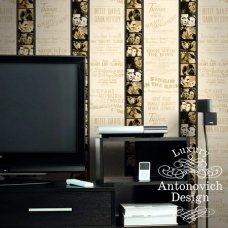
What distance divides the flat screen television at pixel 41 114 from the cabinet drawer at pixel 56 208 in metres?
0.27

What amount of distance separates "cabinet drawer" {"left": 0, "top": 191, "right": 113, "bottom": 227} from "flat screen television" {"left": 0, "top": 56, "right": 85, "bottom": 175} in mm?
269

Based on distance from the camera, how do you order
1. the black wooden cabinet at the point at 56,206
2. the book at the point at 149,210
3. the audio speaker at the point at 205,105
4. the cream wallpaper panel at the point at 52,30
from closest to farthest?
1. the black wooden cabinet at the point at 56,206
2. the book at the point at 149,210
3. the audio speaker at the point at 205,105
4. the cream wallpaper panel at the point at 52,30

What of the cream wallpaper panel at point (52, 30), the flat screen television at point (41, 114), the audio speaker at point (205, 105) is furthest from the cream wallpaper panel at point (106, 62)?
the audio speaker at point (205, 105)

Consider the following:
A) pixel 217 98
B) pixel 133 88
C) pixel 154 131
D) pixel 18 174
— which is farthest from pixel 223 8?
pixel 18 174

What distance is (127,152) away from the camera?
11.0ft

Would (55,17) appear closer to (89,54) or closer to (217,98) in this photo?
(89,54)

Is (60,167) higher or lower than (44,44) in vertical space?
lower

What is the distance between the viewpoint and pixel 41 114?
119 inches

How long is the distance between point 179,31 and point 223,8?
0.35 meters

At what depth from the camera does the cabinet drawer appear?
2781mm

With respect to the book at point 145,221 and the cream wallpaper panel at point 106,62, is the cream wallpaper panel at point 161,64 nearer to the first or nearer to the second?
Answer: the cream wallpaper panel at point 106,62

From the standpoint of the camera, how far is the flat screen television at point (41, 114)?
Answer: 3.01m

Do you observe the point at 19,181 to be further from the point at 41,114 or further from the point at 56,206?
the point at 41,114

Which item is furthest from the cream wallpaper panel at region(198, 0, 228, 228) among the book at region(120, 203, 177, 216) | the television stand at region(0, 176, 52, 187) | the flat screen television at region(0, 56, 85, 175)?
the television stand at region(0, 176, 52, 187)
